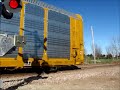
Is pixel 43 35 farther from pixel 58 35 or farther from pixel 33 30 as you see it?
pixel 58 35

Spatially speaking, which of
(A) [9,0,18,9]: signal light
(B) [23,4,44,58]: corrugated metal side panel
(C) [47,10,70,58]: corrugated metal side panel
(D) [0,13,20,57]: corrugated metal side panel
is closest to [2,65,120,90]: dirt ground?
(D) [0,13,20,57]: corrugated metal side panel

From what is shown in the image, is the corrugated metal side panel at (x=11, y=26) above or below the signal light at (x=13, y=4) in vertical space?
above

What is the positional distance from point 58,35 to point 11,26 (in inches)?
184

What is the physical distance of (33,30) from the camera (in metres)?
15.2

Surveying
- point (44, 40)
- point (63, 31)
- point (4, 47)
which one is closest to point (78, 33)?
point (63, 31)

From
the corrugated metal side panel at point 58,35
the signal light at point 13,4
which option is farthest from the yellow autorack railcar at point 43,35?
the signal light at point 13,4

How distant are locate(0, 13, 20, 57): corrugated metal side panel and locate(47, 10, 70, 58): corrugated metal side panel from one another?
3.04 metres

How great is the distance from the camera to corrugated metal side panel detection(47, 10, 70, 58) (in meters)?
16.7

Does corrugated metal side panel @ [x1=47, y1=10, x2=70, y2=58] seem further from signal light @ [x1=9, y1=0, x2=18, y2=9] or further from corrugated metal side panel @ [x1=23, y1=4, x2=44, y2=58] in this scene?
signal light @ [x1=9, y1=0, x2=18, y2=9]

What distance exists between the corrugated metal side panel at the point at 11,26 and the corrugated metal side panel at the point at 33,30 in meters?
0.71

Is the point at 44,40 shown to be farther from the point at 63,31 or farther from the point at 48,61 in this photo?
the point at 63,31

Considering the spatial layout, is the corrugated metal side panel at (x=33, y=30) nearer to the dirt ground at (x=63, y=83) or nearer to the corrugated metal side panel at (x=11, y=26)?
the corrugated metal side panel at (x=11, y=26)

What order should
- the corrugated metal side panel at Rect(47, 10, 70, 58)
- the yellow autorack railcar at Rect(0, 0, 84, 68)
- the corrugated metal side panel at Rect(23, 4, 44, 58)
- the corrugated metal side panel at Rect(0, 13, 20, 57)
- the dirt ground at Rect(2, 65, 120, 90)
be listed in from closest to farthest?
the dirt ground at Rect(2, 65, 120, 90)
the corrugated metal side panel at Rect(0, 13, 20, 57)
the yellow autorack railcar at Rect(0, 0, 84, 68)
the corrugated metal side panel at Rect(23, 4, 44, 58)
the corrugated metal side panel at Rect(47, 10, 70, 58)

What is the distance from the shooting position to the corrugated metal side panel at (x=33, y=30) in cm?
1476
